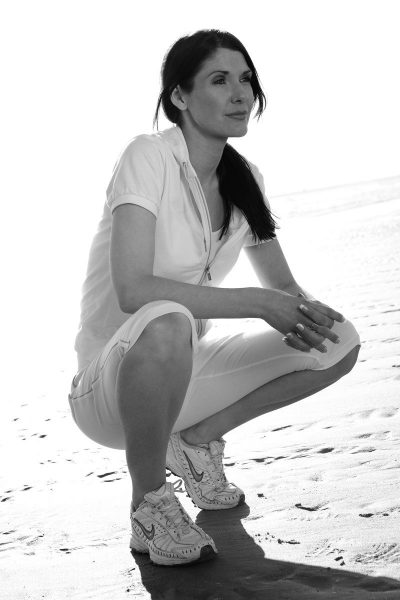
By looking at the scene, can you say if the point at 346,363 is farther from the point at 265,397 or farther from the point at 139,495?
the point at 139,495

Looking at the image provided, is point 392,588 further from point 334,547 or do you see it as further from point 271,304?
point 271,304

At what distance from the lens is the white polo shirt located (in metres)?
2.62

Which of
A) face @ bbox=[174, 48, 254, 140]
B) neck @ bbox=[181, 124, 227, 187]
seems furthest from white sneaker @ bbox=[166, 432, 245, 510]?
face @ bbox=[174, 48, 254, 140]

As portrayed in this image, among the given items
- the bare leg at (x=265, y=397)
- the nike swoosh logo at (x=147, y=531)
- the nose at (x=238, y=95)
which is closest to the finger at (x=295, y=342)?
the bare leg at (x=265, y=397)

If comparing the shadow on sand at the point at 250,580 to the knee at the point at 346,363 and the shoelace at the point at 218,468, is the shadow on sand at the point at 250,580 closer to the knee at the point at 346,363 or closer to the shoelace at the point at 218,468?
the shoelace at the point at 218,468

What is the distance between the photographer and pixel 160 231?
2.68m

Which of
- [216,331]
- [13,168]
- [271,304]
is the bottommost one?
[13,168]

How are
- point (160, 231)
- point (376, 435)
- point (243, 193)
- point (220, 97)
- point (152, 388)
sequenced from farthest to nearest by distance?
1. point (376, 435)
2. point (243, 193)
3. point (220, 97)
4. point (160, 231)
5. point (152, 388)

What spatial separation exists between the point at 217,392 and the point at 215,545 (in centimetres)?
50

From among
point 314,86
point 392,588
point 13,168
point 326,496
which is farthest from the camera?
point 314,86

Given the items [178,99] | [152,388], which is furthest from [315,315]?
[178,99]

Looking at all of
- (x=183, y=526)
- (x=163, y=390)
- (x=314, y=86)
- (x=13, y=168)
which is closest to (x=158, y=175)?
(x=163, y=390)

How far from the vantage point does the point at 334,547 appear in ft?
7.60

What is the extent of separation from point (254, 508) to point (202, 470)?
21 centimetres
